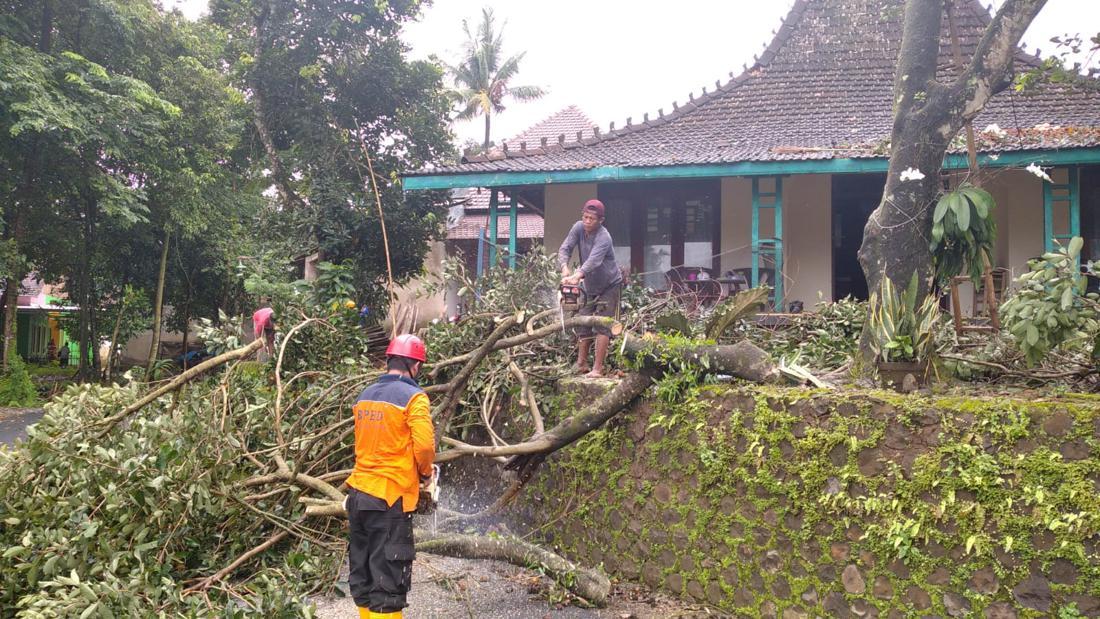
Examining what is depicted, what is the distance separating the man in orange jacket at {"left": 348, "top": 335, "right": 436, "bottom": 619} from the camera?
166 inches

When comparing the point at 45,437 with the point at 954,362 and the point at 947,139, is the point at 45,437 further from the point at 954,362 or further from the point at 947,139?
the point at 947,139

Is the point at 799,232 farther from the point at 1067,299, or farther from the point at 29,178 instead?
the point at 29,178

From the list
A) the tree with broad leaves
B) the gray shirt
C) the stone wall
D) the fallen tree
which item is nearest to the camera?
the stone wall

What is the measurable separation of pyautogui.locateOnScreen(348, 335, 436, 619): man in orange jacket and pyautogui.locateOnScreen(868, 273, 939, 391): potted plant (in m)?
3.02

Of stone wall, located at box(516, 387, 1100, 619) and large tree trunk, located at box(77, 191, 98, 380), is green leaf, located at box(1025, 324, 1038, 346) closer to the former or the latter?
stone wall, located at box(516, 387, 1100, 619)

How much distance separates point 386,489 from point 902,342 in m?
3.35

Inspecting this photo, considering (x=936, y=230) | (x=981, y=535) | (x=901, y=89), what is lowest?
(x=981, y=535)

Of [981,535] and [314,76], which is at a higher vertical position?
[314,76]

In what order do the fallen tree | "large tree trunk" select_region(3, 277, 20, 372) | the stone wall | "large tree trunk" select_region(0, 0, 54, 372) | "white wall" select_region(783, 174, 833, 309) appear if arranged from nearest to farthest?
1. the stone wall
2. the fallen tree
3. "white wall" select_region(783, 174, 833, 309)
4. "large tree trunk" select_region(0, 0, 54, 372)
5. "large tree trunk" select_region(3, 277, 20, 372)

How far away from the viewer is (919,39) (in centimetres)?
638

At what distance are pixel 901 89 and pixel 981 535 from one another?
12.2ft

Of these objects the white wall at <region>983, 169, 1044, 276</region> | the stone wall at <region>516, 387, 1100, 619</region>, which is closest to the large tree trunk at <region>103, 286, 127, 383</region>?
the stone wall at <region>516, 387, 1100, 619</region>

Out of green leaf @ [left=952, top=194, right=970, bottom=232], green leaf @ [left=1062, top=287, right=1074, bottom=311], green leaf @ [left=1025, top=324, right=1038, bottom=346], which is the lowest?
green leaf @ [left=1025, top=324, right=1038, bottom=346]

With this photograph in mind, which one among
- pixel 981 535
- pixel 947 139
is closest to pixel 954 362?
pixel 947 139
